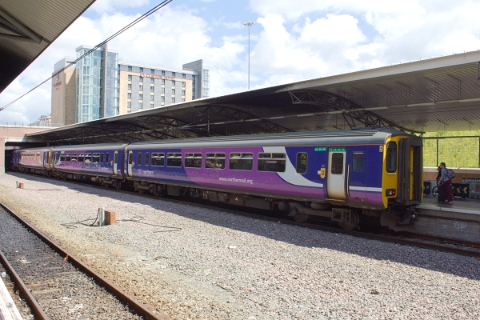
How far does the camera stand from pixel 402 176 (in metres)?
10.4

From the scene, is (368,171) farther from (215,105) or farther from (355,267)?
(215,105)

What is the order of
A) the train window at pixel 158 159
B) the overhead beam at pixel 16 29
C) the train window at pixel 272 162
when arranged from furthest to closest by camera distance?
the train window at pixel 158 159 → the train window at pixel 272 162 → the overhead beam at pixel 16 29

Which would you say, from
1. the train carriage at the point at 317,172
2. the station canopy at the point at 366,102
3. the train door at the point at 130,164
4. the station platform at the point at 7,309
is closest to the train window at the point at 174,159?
the train carriage at the point at 317,172

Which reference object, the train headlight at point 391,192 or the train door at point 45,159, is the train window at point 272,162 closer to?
the train headlight at point 391,192

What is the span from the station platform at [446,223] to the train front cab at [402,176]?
47 centimetres

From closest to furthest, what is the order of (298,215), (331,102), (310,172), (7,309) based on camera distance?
1. (7,309)
2. (310,172)
3. (298,215)
4. (331,102)

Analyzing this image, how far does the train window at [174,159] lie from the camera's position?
55.4 ft

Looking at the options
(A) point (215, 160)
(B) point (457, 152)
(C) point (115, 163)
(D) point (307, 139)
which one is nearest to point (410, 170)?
(D) point (307, 139)

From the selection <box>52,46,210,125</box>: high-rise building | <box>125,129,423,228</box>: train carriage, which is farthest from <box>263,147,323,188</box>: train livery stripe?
<box>52,46,210,125</box>: high-rise building

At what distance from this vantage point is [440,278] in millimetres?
6871

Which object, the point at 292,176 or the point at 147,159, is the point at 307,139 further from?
the point at 147,159

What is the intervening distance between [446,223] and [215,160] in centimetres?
767

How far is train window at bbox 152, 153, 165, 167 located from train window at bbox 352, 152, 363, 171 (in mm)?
9857

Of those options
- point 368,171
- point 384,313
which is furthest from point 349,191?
point 384,313
